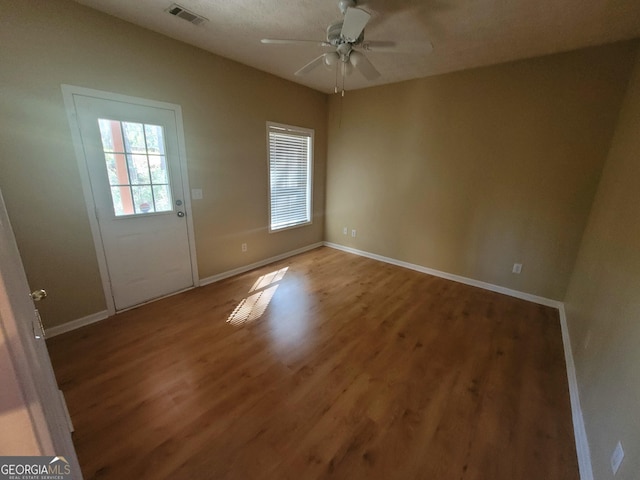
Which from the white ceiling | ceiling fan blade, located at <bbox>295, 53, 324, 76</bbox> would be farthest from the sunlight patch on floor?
the white ceiling

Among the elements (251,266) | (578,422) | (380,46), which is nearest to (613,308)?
(578,422)

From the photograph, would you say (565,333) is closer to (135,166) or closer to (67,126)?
(135,166)

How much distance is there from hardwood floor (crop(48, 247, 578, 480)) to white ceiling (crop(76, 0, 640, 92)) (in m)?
2.41

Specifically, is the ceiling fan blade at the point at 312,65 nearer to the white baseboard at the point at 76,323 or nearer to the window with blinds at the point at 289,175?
the window with blinds at the point at 289,175

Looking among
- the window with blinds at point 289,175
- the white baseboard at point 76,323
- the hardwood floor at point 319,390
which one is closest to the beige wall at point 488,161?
the window with blinds at point 289,175

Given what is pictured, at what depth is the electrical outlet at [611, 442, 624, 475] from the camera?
3.69 ft

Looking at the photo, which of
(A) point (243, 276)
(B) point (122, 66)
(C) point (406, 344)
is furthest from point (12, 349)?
(A) point (243, 276)

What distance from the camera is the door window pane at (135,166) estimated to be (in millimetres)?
2414

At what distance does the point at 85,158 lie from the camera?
7.47ft

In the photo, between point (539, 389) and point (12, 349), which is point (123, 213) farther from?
point (539, 389)

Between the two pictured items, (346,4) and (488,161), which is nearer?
(346,4)

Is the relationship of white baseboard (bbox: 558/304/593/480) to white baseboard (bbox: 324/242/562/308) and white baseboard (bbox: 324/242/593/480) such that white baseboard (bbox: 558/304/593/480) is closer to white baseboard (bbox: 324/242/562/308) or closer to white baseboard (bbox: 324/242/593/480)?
white baseboard (bbox: 324/242/593/480)

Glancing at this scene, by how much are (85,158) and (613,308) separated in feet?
13.2

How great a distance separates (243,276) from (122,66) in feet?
8.34
